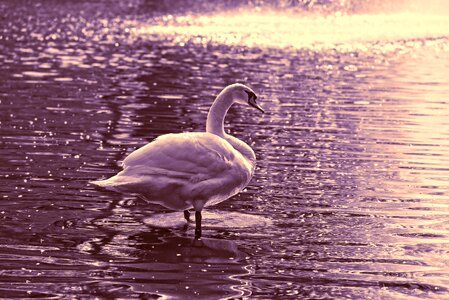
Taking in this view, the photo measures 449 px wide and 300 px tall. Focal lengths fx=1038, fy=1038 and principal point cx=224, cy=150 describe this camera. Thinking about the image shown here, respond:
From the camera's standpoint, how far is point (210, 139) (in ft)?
38.5

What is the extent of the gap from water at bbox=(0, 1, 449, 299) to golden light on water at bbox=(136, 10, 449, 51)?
666 cm

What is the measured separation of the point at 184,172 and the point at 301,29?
40875mm

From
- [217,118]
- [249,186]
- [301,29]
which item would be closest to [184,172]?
[217,118]

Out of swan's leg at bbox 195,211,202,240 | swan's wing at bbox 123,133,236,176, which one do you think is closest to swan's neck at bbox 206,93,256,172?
swan's wing at bbox 123,133,236,176

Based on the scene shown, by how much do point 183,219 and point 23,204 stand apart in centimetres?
194

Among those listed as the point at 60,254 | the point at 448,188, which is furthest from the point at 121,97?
the point at 60,254

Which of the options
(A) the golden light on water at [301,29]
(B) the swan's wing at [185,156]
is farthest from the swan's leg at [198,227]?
(A) the golden light on water at [301,29]

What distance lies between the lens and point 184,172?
36.6 feet

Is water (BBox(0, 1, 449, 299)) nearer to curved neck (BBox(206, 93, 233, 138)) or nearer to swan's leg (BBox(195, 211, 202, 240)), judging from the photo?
swan's leg (BBox(195, 211, 202, 240))

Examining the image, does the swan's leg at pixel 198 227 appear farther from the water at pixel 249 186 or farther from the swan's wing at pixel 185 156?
the swan's wing at pixel 185 156

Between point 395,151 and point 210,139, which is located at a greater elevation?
point 210,139

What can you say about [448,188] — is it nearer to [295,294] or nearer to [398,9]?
[295,294]

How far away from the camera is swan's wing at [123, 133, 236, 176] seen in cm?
1112

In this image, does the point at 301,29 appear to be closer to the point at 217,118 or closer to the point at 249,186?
the point at 249,186
